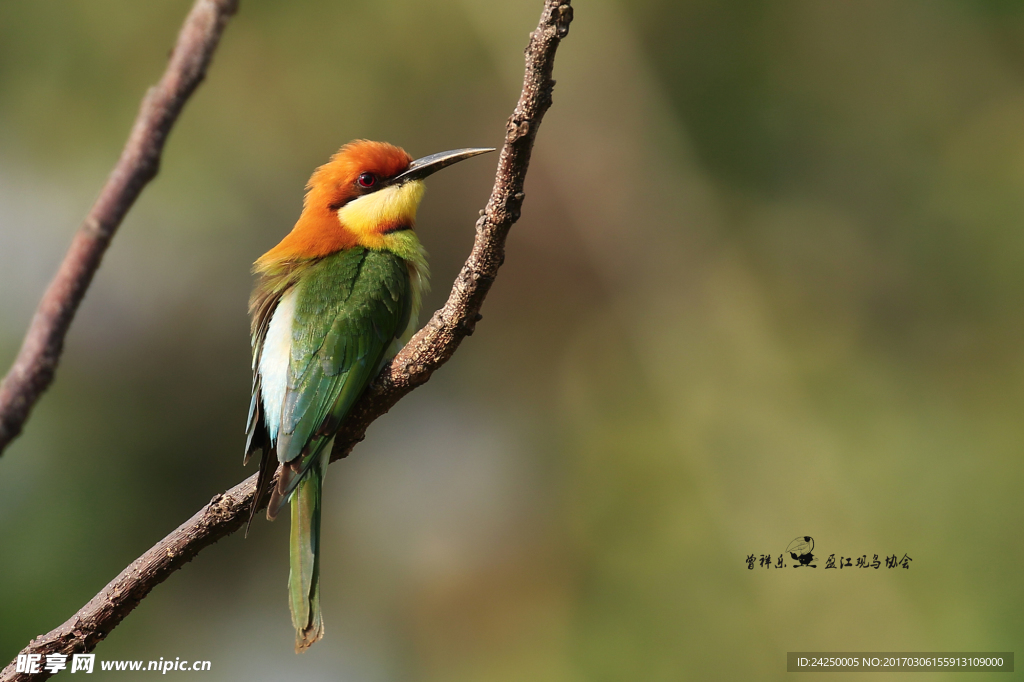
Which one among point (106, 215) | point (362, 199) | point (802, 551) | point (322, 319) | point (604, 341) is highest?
point (362, 199)

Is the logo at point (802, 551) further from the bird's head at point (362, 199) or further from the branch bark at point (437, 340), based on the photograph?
the branch bark at point (437, 340)

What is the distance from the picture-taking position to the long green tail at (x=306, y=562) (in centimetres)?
168

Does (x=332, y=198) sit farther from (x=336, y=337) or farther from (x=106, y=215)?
(x=106, y=215)

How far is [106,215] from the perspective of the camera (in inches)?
28.0

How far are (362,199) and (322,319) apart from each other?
→ 44 cm

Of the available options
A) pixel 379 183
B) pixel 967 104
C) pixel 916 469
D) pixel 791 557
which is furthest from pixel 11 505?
pixel 967 104

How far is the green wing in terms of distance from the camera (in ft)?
5.70

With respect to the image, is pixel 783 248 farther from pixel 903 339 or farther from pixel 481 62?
pixel 481 62

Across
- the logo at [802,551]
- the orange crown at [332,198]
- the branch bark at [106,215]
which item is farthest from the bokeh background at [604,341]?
the branch bark at [106,215]

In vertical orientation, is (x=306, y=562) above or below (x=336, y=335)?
below

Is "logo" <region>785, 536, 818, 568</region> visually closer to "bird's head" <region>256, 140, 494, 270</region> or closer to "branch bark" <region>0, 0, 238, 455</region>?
"bird's head" <region>256, 140, 494, 270</region>

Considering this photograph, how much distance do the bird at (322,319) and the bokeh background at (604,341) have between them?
1.75 m

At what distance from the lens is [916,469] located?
3.65 m

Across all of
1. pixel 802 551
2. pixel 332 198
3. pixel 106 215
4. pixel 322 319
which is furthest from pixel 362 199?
pixel 802 551
